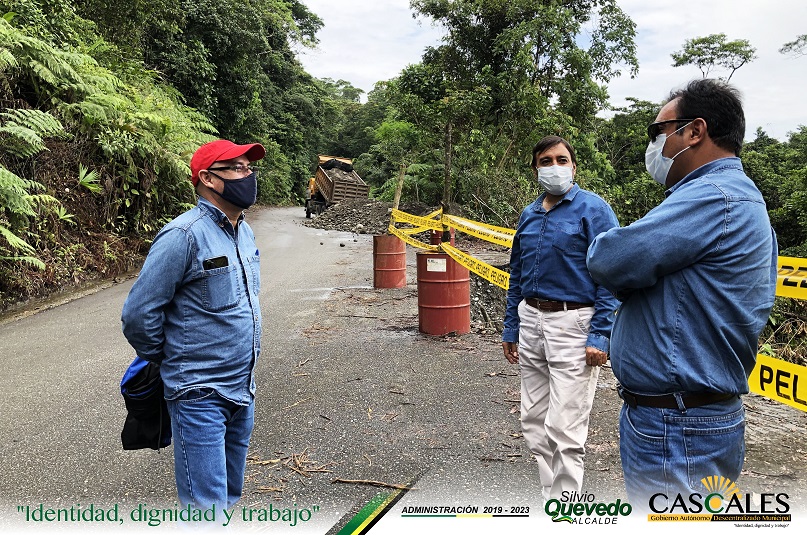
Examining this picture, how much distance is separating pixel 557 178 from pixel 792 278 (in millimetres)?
1511

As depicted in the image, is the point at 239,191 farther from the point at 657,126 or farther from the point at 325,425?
the point at 325,425

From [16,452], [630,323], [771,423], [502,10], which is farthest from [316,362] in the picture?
[502,10]

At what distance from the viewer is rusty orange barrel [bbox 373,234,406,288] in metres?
9.91

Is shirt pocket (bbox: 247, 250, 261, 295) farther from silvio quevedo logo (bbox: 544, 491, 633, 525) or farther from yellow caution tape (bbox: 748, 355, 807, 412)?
yellow caution tape (bbox: 748, 355, 807, 412)

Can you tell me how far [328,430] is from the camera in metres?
4.34


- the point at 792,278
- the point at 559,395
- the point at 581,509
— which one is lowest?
the point at 581,509

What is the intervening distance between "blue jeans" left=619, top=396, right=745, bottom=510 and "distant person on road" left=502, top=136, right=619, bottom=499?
1.07 metres

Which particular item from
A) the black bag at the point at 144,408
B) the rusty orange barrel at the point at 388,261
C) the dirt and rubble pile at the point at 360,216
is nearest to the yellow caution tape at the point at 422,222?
the rusty orange barrel at the point at 388,261

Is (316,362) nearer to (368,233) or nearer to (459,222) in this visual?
(459,222)

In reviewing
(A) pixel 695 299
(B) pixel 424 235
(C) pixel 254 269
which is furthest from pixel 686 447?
(B) pixel 424 235

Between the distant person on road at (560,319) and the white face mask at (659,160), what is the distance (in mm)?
917

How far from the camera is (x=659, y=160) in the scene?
218 cm

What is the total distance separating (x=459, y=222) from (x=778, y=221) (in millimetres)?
15314

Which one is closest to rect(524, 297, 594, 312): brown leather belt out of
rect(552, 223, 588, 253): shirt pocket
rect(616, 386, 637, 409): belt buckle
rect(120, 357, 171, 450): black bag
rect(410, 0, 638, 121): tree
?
rect(552, 223, 588, 253): shirt pocket
